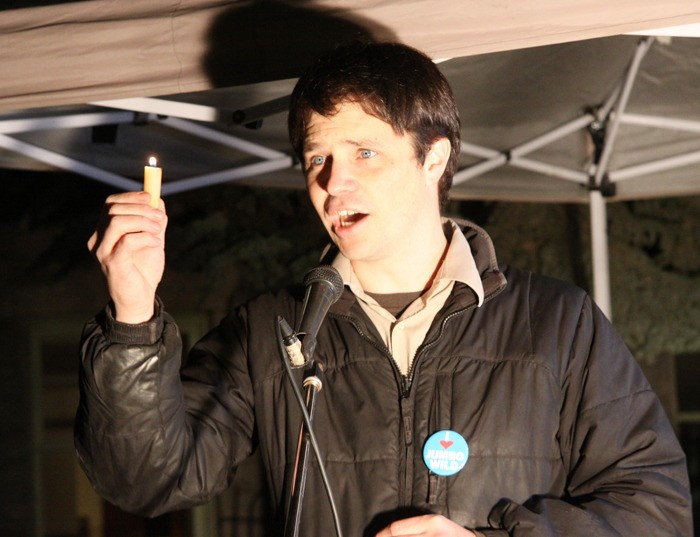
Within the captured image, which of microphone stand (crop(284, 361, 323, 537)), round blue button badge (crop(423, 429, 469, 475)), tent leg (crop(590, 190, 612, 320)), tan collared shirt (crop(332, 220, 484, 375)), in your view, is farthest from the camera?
tent leg (crop(590, 190, 612, 320))

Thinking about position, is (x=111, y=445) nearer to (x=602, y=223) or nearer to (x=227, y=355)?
(x=227, y=355)

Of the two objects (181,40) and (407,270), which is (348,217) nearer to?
(407,270)

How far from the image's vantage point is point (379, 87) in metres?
2.38

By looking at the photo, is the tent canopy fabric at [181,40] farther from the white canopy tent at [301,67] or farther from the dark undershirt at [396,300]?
the dark undershirt at [396,300]

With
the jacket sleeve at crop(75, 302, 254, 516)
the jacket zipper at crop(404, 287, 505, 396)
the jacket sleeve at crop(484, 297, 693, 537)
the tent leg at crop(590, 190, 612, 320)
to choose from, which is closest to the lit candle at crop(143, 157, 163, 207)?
the jacket sleeve at crop(75, 302, 254, 516)

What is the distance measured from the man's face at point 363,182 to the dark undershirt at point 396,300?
0.11 metres

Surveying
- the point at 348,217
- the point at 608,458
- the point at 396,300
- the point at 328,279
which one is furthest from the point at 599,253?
the point at 328,279

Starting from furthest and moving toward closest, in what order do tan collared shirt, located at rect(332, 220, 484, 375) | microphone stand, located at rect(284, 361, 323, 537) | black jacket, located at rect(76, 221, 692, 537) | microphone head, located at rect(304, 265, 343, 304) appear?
1. tan collared shirt, located at rect(332, 220, 484, 375)
2. black jacket, located at rect(76, 221, 692, 537)
3. microphone head, located at rect(304, 265, 343, 304)
4. microphone stand, located at rect(284, 361, 323, 537)

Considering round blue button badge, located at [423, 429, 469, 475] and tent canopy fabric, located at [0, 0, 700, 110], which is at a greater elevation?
tent canopy fabric, located at [0, 0, 700, 110]

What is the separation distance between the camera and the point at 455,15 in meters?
2.20

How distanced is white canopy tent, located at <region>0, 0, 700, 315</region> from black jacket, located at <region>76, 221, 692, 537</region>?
1.96ft

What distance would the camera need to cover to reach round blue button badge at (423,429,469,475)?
2.26m

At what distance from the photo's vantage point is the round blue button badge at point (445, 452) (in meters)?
2.26

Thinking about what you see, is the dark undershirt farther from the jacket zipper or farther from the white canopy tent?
the white canopy tent
